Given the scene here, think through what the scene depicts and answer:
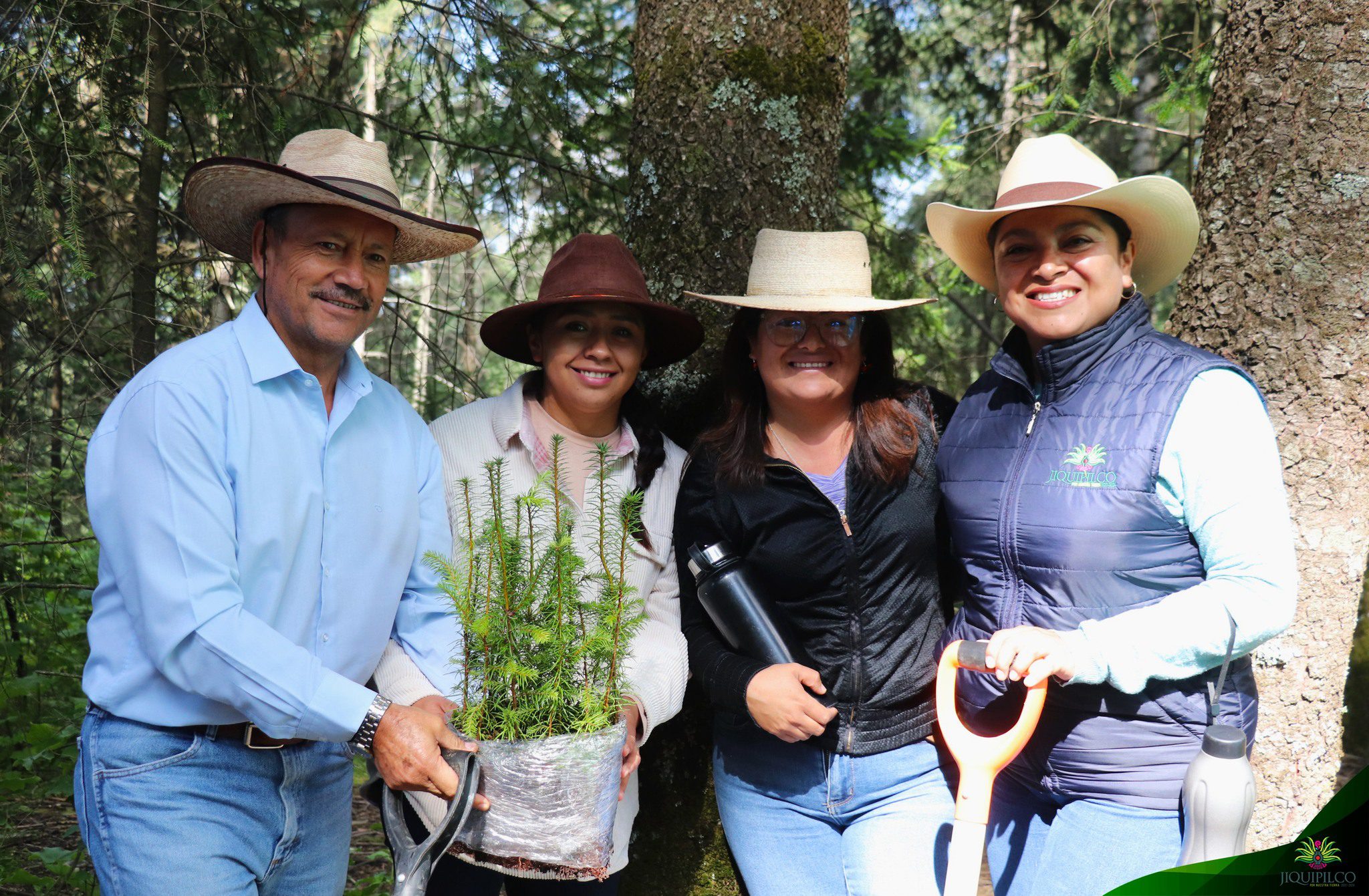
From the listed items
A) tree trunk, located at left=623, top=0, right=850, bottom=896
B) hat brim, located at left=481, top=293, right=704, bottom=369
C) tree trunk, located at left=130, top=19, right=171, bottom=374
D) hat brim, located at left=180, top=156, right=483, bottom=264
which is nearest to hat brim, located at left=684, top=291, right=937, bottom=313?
hat brim, located at left=481, top=293, right=704, bottom=369

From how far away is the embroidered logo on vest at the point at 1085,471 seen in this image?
2.32 metres

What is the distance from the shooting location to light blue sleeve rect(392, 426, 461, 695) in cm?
267

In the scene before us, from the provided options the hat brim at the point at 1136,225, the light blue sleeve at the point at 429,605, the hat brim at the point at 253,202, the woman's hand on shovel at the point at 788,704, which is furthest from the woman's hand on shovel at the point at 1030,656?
the hat brim at the point at 253,202

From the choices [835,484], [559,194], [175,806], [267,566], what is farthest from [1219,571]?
[559,194]

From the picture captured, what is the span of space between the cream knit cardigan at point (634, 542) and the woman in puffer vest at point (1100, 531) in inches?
31.8

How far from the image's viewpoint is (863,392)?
10.2 ft

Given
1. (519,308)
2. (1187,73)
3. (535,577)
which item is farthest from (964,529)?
(1187,73)

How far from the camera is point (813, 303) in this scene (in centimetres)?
297

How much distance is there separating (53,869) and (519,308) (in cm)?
339

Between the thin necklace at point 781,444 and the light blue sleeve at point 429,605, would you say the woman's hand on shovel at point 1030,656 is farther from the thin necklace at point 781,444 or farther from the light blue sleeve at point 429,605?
the light blue sleeve at point 429,605

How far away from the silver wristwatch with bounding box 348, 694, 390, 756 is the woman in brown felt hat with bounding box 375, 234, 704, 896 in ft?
2.14

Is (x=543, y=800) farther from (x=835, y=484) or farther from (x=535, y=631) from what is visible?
(x=835, y=484)

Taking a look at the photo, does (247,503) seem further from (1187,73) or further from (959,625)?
(1187,73)

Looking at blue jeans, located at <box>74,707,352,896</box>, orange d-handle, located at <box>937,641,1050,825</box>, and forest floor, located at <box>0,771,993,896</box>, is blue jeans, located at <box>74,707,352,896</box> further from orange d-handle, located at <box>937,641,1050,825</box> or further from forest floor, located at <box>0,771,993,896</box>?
forest floor, located at <box>0,771,993,896</box>
